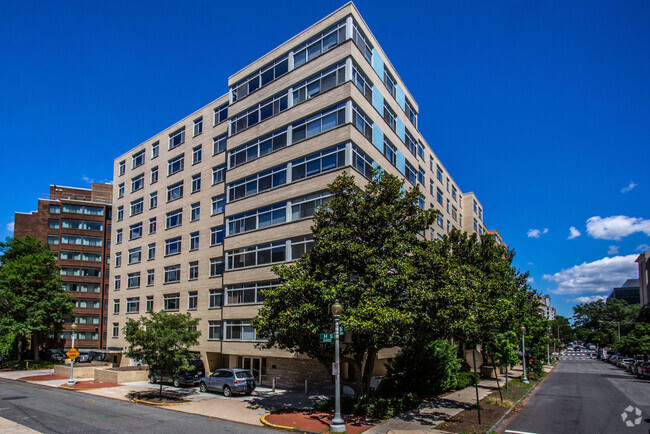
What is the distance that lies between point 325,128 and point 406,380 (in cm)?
1615

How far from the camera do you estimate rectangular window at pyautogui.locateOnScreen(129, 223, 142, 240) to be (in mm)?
45875

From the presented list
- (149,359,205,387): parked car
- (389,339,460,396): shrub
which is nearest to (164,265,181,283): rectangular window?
(149,359,205,387): parked car

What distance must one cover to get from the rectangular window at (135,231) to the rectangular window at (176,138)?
9421 mm

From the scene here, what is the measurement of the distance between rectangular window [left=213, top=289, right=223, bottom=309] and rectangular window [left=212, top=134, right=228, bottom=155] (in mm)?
11921

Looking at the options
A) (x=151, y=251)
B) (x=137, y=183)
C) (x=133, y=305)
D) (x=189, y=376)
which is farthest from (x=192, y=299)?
(x=137, y=183)

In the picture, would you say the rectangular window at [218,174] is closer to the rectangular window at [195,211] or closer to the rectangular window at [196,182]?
the rectangular window at [196,182]

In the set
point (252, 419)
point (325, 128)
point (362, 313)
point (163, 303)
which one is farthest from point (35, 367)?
point (362, 313)

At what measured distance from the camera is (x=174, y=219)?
1640 inches

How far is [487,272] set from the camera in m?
32.5

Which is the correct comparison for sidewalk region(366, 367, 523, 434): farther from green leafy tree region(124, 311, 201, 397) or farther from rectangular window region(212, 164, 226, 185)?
rectangular window region(212, 164, 226, 185)

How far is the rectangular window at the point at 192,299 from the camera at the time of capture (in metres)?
37.4

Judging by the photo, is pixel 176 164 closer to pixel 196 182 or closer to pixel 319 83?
pixel 196 182

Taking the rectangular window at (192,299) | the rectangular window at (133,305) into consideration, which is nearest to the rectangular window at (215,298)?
the rectangular window at (192,299)

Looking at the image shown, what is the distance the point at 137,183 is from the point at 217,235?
1636cm
